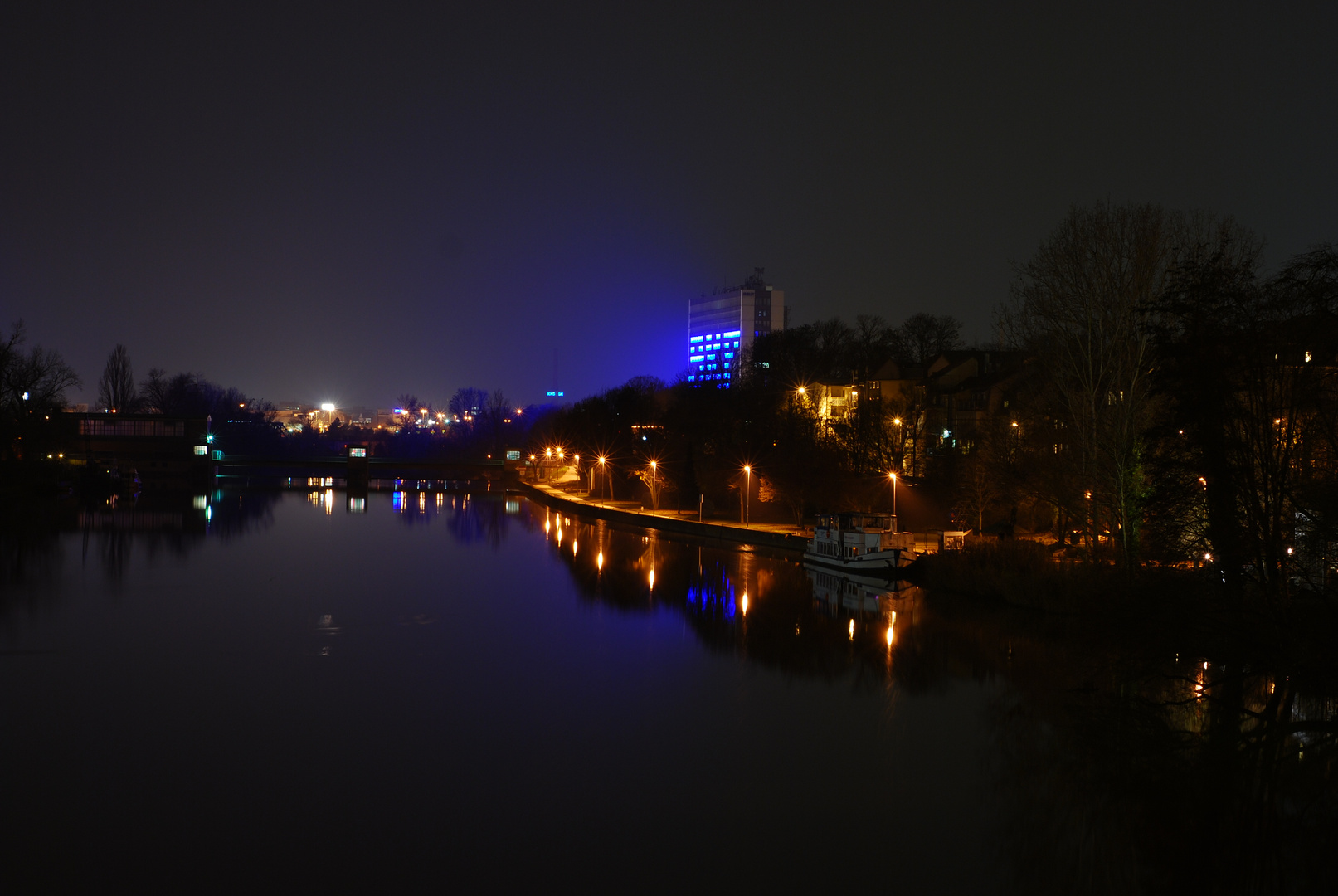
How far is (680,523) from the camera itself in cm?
5256

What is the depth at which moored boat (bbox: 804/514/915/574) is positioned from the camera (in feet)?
116

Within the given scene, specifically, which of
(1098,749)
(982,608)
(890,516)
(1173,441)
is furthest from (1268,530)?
(890,516)

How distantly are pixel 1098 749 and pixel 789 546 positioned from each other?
27515mm

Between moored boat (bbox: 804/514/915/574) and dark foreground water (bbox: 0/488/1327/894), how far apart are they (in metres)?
3.38

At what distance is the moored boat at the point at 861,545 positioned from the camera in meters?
35.4

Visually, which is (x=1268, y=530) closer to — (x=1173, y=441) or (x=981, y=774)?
(x=1173, y=441)

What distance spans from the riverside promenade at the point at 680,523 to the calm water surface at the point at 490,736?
10779 mm

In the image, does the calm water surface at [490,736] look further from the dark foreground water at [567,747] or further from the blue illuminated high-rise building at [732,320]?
the blue illuminated high-rise building at [732,320]

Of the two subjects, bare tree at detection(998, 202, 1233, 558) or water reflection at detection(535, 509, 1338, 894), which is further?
bare tree at detection(998, 202, 1233, 558)

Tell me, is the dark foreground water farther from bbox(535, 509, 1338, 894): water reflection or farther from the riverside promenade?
the riverside promenade

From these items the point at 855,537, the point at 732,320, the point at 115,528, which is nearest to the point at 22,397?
the point at 115,528

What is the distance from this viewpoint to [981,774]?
49.2 feet

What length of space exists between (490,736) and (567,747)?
55.6 inches

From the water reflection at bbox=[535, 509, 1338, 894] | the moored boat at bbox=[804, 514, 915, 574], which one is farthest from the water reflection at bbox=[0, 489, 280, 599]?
the moored boat at bbox=[804, 514, 915, 574]
